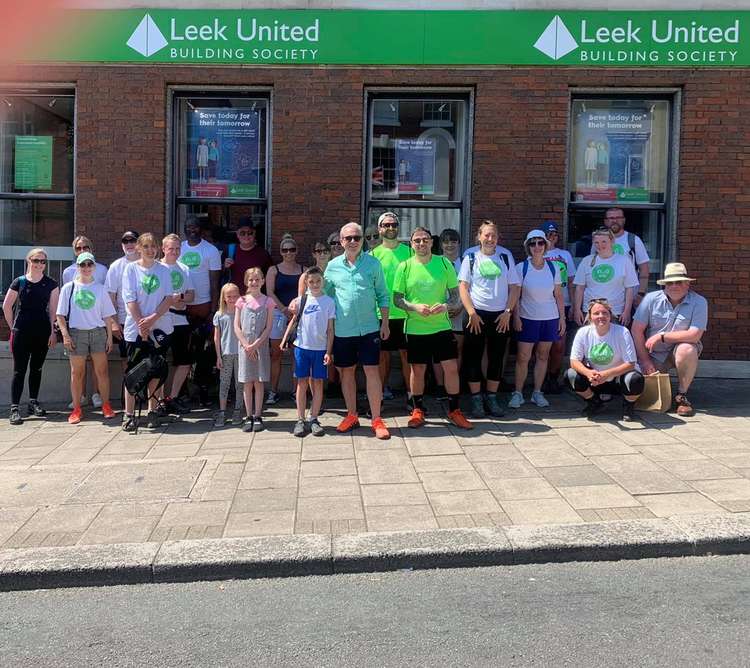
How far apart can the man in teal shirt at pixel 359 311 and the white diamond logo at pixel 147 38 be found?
3.88 metres

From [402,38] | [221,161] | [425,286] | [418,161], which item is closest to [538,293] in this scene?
[425,286]

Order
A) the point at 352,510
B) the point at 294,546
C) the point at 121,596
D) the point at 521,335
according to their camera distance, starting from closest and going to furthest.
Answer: the point at 121,596
the point at 294,546
the point at 352,510
the point at 521,335

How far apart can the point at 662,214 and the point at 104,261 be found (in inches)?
273

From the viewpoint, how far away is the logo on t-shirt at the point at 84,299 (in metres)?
7.66

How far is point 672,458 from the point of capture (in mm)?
6090

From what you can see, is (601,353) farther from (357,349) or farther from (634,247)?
(357,349)

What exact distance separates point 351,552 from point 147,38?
7.08m

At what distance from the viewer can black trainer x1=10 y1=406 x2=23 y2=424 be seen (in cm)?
788

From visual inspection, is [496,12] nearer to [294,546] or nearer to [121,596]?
[294,546]

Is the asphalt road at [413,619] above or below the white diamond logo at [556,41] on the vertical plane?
below

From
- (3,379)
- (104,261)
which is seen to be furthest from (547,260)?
(3,379)

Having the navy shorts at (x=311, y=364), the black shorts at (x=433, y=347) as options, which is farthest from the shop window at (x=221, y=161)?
the black shorts at (x=433, y=347)

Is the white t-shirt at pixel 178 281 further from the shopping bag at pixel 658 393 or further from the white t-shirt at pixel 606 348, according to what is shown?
the shopping bag at pixel 658 393

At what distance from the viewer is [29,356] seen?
8.02m
